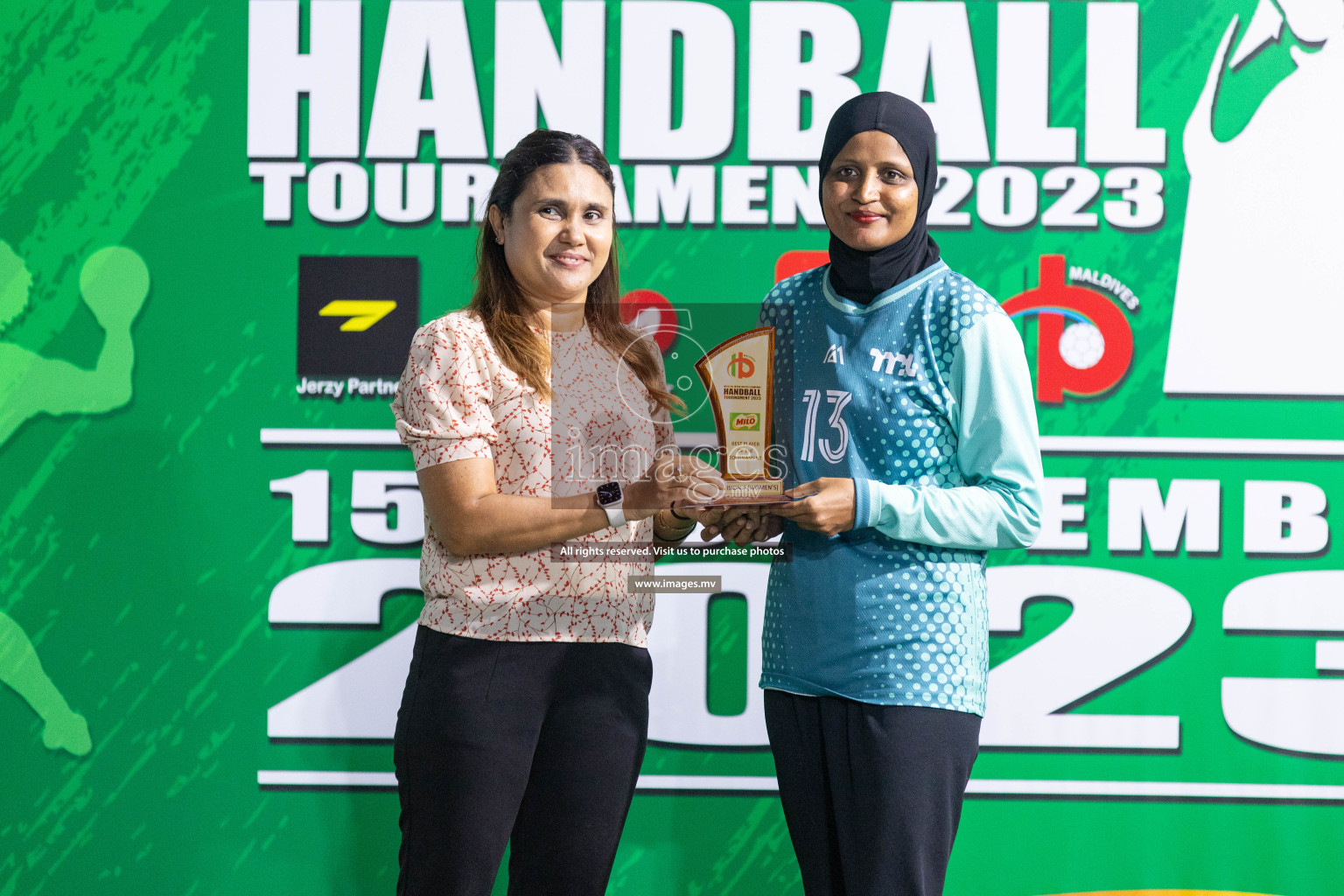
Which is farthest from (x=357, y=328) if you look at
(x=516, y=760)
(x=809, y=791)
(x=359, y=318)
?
(x=809, y=791)

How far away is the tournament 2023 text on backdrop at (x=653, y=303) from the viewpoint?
7.72ft

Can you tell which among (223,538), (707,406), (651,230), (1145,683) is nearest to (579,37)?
(651,230)

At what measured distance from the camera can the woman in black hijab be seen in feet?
4.42

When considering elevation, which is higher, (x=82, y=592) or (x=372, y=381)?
(x=372, y=381)

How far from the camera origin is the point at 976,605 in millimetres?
1434

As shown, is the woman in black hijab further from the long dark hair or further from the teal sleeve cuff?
the long dark hair

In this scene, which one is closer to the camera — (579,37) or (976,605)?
(976,605)

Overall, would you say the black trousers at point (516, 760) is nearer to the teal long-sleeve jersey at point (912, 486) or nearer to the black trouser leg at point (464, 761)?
the black trouser leg at point (464, 761)

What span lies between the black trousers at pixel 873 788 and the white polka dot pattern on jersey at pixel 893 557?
0.11 feet

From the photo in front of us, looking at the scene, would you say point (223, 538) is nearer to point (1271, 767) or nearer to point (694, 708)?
point (694, 708)

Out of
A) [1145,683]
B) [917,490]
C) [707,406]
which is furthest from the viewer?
[1145,683]

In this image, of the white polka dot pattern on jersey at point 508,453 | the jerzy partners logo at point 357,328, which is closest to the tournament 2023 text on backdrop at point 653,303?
the jerzy partners logo at point 357,328

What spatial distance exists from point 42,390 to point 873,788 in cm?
224

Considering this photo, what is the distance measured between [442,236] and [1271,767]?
240cm
